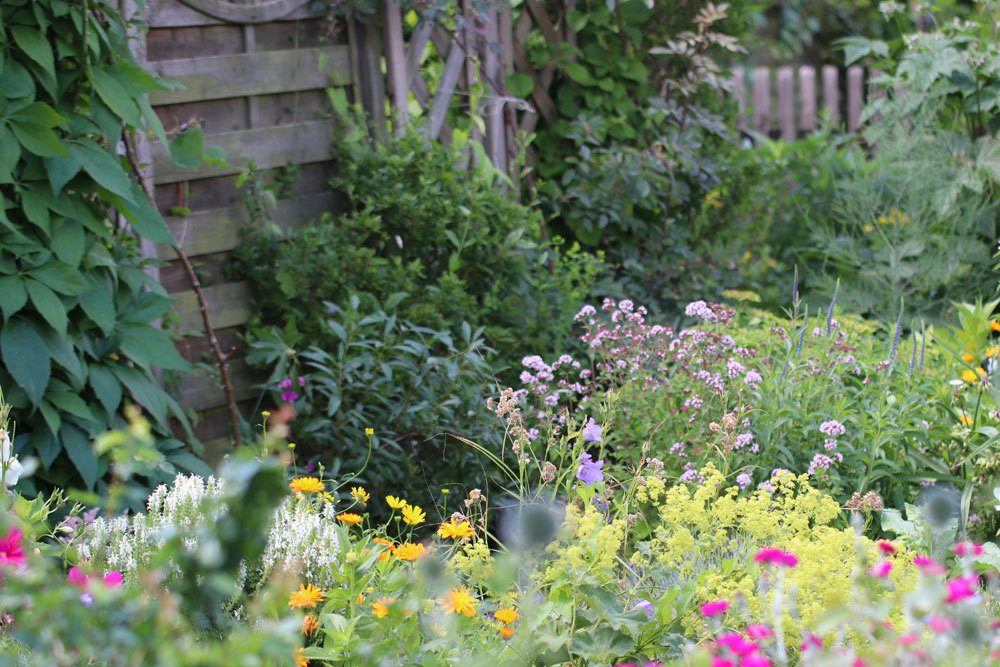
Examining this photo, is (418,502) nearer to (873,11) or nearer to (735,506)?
(735,506)

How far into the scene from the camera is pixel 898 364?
342 centimetres

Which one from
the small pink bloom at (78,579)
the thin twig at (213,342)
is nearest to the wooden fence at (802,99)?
the thin twig at (213,342)

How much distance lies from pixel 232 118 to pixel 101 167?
3.21 ft

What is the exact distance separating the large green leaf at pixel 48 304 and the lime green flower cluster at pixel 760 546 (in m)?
1.61

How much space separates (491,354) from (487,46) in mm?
1530

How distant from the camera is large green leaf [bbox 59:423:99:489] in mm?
2951

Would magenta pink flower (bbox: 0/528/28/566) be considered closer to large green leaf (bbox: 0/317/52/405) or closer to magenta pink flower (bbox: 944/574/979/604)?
magenta pink flower (bbox: 944/574/979/604)

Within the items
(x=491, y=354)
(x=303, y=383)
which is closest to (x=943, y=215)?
(x=491, y=354)

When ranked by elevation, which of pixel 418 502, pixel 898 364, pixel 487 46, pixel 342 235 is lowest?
pixel 418 502

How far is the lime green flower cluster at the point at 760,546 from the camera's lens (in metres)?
1.96

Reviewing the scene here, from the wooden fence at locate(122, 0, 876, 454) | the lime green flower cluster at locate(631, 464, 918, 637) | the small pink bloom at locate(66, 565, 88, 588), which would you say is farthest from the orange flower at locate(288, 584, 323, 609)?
the wooden fence at locate(122, 0, 876, 454)

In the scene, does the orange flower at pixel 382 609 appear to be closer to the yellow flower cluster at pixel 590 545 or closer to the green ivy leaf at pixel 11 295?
the yellow flower cluster at pixel 590 545

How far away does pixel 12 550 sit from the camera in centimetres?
156

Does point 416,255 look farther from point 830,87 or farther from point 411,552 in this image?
point 830,87
